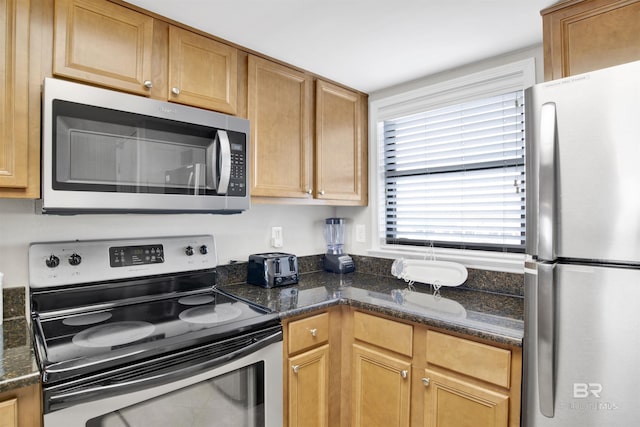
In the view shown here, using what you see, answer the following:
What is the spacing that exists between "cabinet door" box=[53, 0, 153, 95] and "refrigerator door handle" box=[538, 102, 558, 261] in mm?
1503

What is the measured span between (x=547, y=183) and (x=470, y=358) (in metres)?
0.74

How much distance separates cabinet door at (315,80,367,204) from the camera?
7.11 ft

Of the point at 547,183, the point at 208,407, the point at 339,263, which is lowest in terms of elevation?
the point at 208,407

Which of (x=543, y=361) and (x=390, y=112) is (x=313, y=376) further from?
(x=390, y=112)

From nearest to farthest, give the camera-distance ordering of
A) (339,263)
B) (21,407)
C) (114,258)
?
1. (21,407)
2. (114,258)
3. (339,263)

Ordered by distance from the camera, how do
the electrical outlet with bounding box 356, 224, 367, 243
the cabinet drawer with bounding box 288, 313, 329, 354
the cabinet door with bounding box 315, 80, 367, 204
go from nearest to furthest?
the cabinet drawer with bounding box 288, 313, 329, 354 → the cabinet door with bounding box 315, 80, 367, 204 → the electrical outlet with bounding box 356, 224, 367, 243

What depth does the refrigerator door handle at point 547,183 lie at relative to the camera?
110 centimetres

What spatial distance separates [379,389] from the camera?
1702 mm

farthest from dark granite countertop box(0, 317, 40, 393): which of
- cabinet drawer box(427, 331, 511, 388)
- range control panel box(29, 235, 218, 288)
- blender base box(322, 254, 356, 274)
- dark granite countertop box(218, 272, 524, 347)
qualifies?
blender base box(322, 254, 356, 274)

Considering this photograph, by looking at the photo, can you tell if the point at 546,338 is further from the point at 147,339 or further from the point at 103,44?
the point at 103,44

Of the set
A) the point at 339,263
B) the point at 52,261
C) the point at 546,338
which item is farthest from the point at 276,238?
the point at 546,338

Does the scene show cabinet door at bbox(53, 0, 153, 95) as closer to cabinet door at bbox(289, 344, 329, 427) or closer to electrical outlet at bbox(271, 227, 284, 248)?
electrical outlet at bbox(271, 227, 284, 248)

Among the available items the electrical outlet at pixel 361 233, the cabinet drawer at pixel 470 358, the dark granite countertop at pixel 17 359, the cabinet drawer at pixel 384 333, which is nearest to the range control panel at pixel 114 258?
the dark granite countertop at pixel 17 359

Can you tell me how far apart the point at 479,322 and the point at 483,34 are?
1.31 metres
